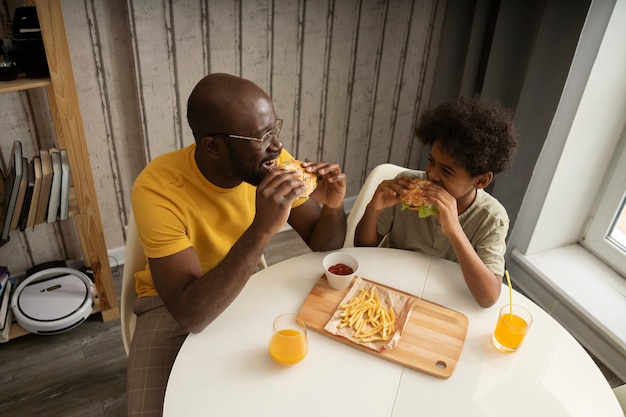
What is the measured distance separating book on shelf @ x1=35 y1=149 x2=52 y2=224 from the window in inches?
108

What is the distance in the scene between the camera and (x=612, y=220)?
8.89 ft

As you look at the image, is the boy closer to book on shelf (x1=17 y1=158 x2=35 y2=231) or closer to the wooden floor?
the wooden floor

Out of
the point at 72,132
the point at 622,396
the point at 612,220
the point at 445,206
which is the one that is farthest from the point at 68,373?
the point at 612,220

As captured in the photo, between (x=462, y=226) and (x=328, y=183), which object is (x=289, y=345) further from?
(x=462, y=226)

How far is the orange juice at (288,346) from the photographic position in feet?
4.09

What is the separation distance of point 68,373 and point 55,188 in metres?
0.84

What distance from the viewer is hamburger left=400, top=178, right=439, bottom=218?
5.26 ft

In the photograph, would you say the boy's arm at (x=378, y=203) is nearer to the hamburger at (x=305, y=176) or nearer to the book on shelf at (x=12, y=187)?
the hamburger at (x=305, y=176)

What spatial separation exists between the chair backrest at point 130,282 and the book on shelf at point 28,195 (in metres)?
0.60

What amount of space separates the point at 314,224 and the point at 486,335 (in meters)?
0.72

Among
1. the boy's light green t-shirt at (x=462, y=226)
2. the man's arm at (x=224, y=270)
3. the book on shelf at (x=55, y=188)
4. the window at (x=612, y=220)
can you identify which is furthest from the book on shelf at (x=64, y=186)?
the window at (x=612, y=220)

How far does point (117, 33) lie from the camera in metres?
2.28

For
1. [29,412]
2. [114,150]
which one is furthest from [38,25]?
[29,412]

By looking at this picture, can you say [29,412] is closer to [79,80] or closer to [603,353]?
[79,80]
